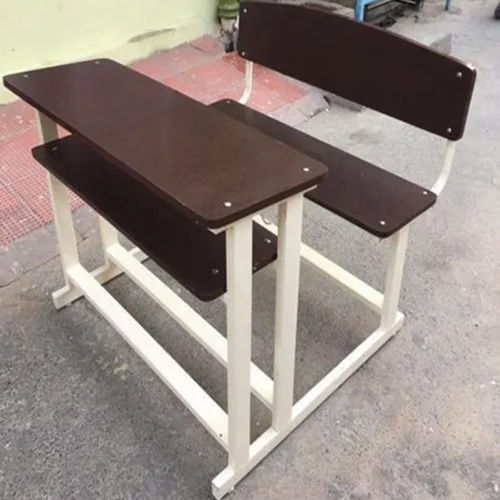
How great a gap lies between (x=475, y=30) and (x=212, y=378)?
328 centimetres

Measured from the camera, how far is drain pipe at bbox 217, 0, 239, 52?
313cm

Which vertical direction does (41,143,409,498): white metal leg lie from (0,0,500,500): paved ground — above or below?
above

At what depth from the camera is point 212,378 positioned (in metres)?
1.47

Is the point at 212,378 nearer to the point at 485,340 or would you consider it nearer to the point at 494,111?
the point at 485,340

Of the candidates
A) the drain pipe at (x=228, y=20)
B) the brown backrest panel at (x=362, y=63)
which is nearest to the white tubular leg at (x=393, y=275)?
the brown backrest panel at (x=362, y=63)

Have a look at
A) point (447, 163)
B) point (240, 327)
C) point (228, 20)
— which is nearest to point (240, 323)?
point (240, 327)

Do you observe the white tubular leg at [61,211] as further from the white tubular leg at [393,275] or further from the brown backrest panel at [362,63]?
the white tubular leg at [393,275]

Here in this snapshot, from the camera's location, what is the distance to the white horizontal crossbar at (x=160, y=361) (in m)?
1.23

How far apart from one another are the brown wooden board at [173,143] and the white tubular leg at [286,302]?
0.24 feet

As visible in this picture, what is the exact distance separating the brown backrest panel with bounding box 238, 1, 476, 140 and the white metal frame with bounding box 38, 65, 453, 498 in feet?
0.33

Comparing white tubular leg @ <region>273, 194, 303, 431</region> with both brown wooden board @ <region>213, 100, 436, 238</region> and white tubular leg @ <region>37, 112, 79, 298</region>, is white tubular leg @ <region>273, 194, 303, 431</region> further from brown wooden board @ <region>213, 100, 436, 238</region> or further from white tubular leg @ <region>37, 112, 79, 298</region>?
white tubular leg @ <region>37, 112, 79, 298</region>

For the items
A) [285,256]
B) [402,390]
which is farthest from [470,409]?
[285,256]

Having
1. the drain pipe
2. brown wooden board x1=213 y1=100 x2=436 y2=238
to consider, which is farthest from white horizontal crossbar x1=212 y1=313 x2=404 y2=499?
the drain pipe

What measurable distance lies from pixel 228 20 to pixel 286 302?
97.7 inches
